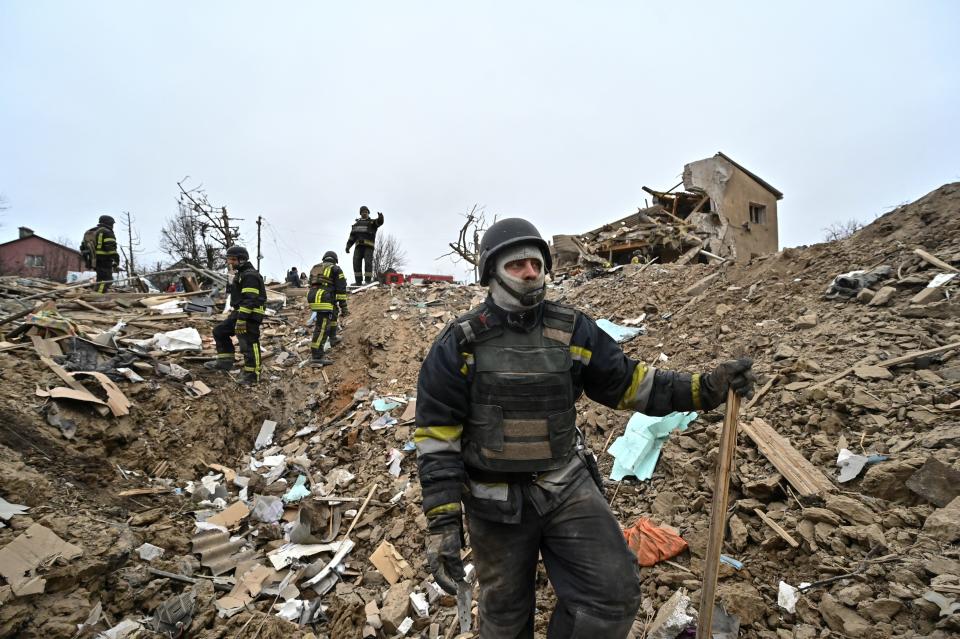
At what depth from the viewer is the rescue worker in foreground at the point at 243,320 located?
6.86m

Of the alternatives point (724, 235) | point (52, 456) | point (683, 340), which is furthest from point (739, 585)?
point (724, 235)

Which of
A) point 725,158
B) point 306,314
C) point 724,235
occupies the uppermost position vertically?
point 725,158

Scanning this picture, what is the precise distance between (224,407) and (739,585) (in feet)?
20.4

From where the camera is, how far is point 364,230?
11305mm

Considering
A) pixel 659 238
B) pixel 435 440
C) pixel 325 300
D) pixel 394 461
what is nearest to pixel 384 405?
pixel 394 461

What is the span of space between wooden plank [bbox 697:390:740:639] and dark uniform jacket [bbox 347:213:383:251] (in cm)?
1029

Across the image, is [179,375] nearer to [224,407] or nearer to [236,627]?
[224,407]

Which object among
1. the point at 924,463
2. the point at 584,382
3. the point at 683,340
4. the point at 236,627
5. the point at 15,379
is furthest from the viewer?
the point at 683,340

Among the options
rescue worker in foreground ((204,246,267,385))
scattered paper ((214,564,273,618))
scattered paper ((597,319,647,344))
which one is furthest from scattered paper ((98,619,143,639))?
scattered paper ((597,319,647,344))

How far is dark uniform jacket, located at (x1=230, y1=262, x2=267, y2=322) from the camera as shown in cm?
684

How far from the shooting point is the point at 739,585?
2551 mm

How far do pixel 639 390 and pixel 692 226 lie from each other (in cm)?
1431

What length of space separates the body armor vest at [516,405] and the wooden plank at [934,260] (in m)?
4.90

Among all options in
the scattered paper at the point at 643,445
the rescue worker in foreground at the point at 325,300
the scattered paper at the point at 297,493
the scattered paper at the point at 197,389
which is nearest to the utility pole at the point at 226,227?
the rescue worker in foreground at the point at 325,300
